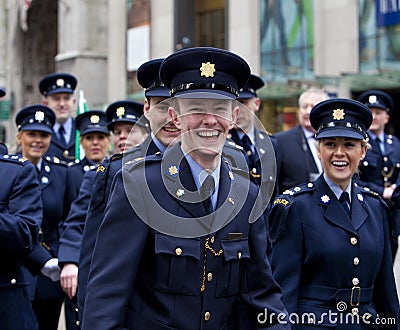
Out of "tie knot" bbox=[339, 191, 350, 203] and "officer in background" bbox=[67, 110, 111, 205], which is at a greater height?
"officer in background" bbox=[67, 110, 111, 205]

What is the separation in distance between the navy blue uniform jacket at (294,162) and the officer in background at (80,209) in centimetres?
198

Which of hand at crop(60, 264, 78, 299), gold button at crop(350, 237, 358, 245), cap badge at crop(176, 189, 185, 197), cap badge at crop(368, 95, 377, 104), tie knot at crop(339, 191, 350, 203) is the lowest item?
hand at crop(60, 264, 78, 299)

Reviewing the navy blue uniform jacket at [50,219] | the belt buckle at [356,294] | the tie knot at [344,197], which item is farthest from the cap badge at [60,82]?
the belt buckle at [356,294]

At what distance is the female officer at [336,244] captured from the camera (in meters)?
4.13

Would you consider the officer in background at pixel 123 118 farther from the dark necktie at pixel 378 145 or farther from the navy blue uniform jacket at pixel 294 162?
the dark necktie at pixel 378 145

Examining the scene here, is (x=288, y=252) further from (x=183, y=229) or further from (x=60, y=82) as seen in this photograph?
(x=60, y=82)

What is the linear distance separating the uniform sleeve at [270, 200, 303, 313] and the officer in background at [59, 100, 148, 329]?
1.44m

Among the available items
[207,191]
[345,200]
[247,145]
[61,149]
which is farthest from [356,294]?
[61,149]

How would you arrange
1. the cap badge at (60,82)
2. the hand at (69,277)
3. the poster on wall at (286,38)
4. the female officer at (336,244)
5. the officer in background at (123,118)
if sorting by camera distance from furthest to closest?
1. the poster on wall at (286,38)
2. the cap badge at (60,82)
3. the officer in background at (123,118)
4. the hand at (69,277)
5. the female officer at (336,244)

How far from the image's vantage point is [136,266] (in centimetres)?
299

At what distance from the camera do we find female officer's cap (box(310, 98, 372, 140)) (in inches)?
170

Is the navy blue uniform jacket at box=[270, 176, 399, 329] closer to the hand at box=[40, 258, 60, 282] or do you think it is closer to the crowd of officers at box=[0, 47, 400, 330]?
the crowd of officers at box=[0, 47, 400, 330]

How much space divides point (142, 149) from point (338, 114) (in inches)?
49.1

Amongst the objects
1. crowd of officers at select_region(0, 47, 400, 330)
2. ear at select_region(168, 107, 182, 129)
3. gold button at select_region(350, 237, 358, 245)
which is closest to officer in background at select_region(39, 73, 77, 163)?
crowd of officers at select_region(0, 47, 400, 330)
